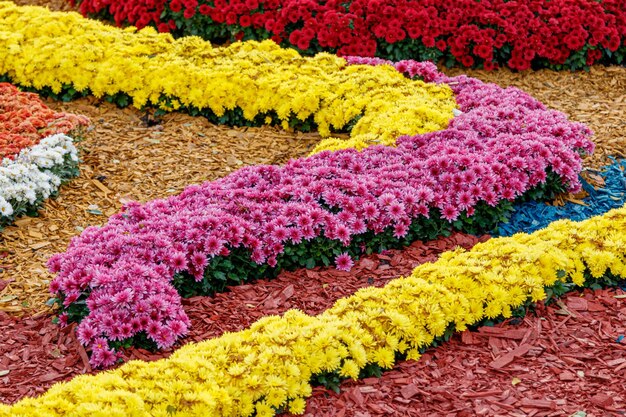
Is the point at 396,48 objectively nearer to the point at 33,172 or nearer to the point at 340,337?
the point at 33,172

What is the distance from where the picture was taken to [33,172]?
615 cm

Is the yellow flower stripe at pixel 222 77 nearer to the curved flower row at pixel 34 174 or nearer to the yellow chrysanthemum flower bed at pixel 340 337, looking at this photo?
the curved flower row at pixel 34 174

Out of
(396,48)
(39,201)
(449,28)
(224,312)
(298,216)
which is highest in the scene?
(449,28)

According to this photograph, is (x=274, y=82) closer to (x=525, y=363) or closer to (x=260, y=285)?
(x=260, y=285)

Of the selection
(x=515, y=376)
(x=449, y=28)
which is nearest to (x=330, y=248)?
(x=515, y=376)

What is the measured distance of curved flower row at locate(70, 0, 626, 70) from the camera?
8906 mm

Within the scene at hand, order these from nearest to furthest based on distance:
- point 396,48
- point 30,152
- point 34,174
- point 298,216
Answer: point 298,216 → point 34,174 → point 30,152 → point 396,48

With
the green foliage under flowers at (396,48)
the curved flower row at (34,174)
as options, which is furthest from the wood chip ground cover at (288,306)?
the green foliage under flowers at (396,48)

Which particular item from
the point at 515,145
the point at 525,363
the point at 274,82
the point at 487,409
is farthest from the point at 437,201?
the point at 274,82

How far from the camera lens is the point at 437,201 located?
5.63m

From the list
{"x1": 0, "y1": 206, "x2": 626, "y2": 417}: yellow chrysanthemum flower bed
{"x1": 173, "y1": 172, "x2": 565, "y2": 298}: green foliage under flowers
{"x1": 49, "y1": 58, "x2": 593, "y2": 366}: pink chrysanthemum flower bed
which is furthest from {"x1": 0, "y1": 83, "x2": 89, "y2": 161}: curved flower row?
{"x1": 0, "y1": 206, "x2": 626, "y2": 417}: yellow chrysanthemum flower bed

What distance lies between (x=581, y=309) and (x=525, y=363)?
694mm

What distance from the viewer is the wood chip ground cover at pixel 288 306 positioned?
3875 mm

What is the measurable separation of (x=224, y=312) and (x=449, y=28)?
5249 millimetres
